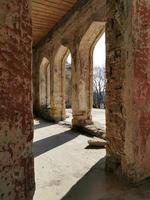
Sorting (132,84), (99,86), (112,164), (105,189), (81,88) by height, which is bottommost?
(105,189)

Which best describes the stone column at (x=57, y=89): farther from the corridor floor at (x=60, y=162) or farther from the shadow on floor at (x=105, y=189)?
the shadow on floor at (x=105, y=189)

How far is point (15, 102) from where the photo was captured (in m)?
1.92

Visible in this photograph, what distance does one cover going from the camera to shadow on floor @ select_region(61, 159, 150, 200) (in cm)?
292

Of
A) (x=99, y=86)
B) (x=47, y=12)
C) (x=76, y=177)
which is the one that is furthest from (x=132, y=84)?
(x=99, y=86)

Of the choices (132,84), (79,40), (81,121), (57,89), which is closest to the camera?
(132,84)

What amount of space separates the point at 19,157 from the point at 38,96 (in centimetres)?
996

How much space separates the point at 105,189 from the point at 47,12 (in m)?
6.27

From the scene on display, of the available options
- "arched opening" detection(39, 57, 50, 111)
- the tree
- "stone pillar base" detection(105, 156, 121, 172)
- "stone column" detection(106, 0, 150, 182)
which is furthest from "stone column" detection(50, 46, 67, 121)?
the tree

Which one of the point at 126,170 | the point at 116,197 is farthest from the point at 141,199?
the point at 126,170

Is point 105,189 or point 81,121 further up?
point 81,121

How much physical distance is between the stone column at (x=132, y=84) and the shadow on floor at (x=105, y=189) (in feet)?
0.58

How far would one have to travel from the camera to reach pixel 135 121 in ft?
10.7

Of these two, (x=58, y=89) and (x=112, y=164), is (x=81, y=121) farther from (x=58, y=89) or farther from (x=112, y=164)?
(x=112, y=164)

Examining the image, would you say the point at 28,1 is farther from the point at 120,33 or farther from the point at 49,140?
the point at 49,140
